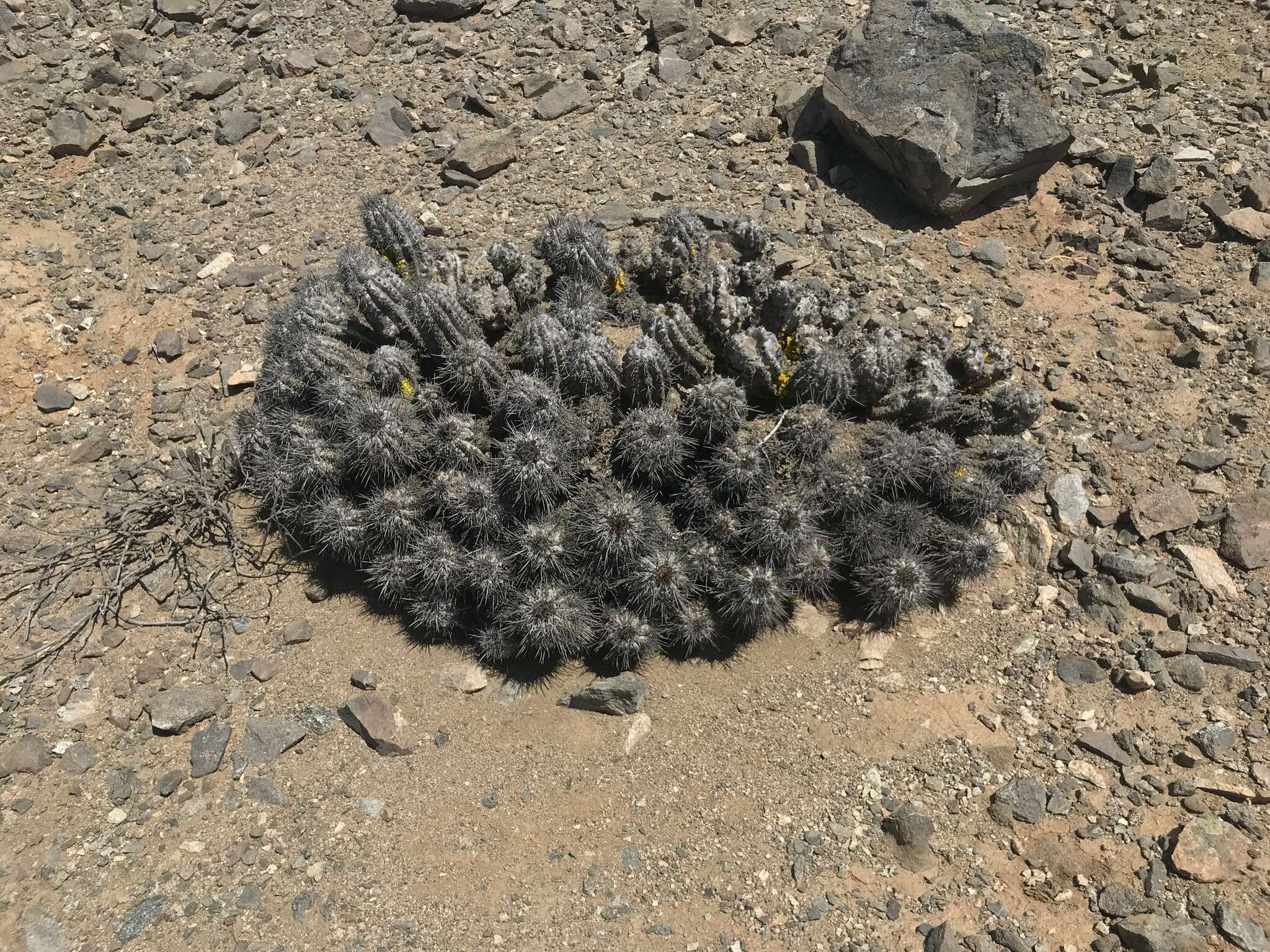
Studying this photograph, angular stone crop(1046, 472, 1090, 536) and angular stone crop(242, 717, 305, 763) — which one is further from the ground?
angular stone crop(1046, 472, 1090, 536)

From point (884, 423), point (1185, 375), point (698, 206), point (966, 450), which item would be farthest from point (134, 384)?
point (1185, 375)

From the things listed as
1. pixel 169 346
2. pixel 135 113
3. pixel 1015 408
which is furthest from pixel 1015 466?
pixel 135 113

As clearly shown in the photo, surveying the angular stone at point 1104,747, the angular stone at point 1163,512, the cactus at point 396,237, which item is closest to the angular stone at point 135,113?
the cactus at point 396,237

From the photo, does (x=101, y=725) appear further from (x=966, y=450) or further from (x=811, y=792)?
(x=966, y=450)

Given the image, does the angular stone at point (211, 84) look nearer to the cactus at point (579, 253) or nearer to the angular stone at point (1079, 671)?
the cactus at point (579, 253)

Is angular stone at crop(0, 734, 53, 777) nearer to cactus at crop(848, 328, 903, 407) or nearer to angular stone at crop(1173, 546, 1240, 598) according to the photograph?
cactus at crop(848, 328, 903, 407)

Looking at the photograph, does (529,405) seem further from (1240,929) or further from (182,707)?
(1240,929)

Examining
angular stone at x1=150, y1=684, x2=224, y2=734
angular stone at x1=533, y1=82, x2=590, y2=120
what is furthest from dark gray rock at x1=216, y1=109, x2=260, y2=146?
angular stone at x1=150, y1=684, x2=224, y2=734
